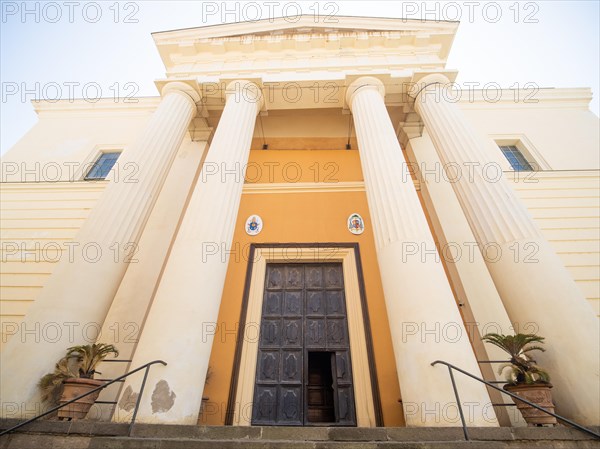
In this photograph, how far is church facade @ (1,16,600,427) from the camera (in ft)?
13.3

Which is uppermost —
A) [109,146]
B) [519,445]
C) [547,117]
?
[547,117]

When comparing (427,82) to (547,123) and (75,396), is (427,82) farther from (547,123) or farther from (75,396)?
(75,396)

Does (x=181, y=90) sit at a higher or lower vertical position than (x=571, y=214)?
higher

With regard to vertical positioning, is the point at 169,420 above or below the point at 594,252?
below

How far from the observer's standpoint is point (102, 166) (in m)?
9.77

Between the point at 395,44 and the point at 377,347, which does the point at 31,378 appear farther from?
the point at 395,44

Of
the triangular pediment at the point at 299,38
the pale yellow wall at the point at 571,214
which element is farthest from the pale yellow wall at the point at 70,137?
the pale yellow wall at the point at 571,214

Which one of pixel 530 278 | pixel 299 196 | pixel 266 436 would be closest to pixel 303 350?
pixel 266 436

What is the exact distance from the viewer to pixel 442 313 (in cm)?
405

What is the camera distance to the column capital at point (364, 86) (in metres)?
7.58

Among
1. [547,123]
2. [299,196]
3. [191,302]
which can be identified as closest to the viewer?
[191,302]

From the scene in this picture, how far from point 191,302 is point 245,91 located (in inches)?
223

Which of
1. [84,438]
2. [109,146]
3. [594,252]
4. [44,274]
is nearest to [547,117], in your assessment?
[594,252]

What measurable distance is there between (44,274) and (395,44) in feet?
35.0
